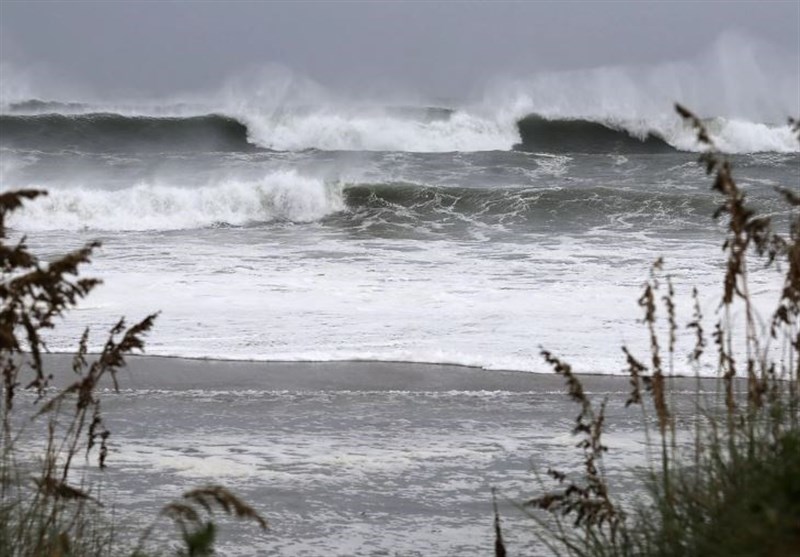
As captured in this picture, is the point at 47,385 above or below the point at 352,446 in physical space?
above

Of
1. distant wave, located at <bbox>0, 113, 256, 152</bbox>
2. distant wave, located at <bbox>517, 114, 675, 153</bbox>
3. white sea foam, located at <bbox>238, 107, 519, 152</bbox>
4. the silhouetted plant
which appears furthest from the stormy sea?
distant wave, located at <bbox>517, 114, 675, 153</bbox>

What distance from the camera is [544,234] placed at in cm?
1742

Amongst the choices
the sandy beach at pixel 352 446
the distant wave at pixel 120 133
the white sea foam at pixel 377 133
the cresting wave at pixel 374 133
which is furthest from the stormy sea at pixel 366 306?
the white sea foam at pixel 377 133

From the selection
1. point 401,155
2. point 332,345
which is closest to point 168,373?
point 332,345

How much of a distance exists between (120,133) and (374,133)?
689cm

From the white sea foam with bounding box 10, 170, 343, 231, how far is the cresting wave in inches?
420

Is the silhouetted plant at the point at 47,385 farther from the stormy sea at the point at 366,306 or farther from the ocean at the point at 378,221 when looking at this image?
the ocean at the point at 378,221

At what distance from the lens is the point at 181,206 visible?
2050 centimetres

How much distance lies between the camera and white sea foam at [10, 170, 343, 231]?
65.0ft

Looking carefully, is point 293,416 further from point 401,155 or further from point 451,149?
point 451,149

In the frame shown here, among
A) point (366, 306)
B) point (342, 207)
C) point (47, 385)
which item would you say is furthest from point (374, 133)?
point (47, 385)

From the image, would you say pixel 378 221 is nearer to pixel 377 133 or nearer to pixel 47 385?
pixel 377 133

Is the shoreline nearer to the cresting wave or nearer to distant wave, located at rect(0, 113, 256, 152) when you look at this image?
distant wave, located at rect(0, 113, 256, 152)

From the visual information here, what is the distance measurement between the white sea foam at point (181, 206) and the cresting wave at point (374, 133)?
35.0 feet
